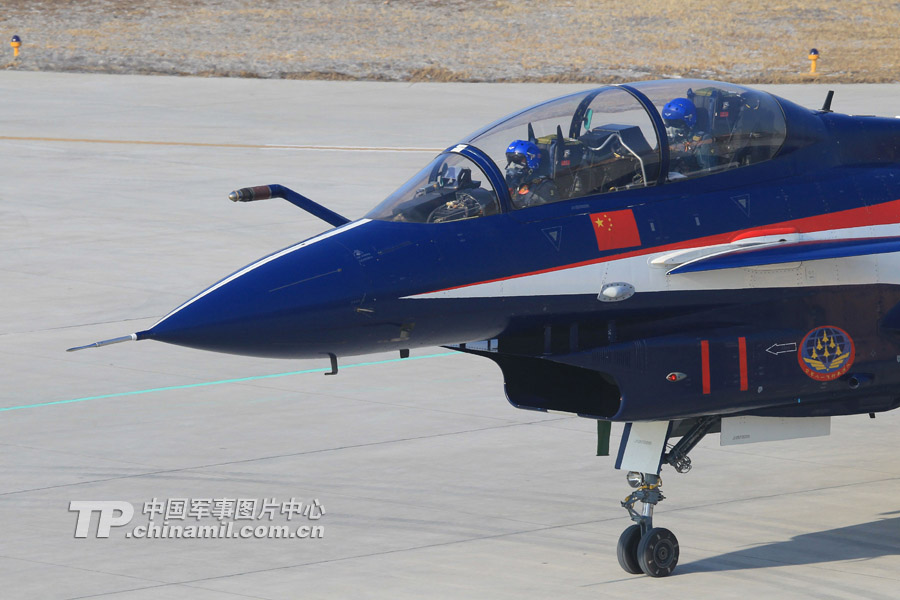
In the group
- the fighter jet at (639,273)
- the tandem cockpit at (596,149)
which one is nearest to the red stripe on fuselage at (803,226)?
the fighter jet at (639,273)

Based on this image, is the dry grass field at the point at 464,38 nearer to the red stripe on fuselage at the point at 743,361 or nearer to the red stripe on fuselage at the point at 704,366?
the red stripe on fuselage at the point at 743,361

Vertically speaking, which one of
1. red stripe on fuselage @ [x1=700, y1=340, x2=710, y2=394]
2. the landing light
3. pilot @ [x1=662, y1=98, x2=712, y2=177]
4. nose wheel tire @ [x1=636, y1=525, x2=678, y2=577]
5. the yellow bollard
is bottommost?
nose wheel tire @ [x1=636, y1=525, x2=678, y2=577]

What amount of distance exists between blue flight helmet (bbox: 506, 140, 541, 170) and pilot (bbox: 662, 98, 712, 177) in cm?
100

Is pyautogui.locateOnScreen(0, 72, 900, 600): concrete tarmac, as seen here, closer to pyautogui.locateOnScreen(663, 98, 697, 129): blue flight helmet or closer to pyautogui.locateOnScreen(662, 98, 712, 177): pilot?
pyautogui.locateOnScreen(662, 98, 712, 177): pilot

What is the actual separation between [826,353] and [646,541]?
6.31ft

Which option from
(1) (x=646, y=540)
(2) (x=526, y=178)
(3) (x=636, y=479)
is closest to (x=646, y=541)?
(1) (x=646, y=540)

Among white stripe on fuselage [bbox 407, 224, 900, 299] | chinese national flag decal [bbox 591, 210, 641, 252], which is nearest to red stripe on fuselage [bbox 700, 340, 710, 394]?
white stripe on fuselage [bbox 407, 224, 900, 299]

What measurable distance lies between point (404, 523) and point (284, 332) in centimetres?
318

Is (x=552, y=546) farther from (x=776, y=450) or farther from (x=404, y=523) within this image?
(x=776, y=450)

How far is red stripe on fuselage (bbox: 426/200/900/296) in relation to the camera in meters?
10.1

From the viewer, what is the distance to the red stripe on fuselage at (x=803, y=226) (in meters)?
10.1

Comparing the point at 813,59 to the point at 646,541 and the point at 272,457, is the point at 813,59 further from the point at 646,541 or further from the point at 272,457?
the point at 646,541

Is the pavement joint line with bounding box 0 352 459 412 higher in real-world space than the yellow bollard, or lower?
lower

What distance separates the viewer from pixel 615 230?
10.2m
